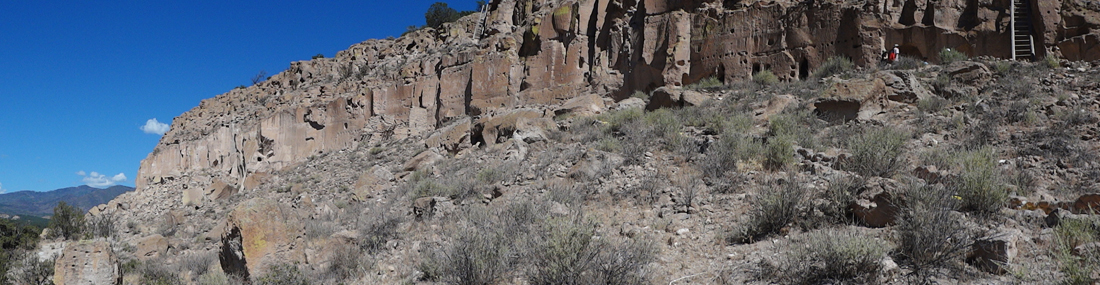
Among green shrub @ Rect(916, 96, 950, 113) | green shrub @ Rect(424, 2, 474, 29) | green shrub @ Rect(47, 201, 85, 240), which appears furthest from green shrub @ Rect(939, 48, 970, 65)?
green shrub @ Rect(424, 2, 474, 29)

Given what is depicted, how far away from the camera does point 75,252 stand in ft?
23.3

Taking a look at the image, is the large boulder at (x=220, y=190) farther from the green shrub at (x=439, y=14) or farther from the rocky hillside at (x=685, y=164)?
the green shrub at (x=439, y=14)

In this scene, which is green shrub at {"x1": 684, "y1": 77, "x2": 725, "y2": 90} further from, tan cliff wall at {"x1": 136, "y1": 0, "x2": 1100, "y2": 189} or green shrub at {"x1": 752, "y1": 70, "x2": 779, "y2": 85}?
green shrub at {"x1": 752, "y1": 70, "x2": 779, "y2": 85}

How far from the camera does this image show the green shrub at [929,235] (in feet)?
12.8

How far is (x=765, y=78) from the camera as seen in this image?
15.8 m

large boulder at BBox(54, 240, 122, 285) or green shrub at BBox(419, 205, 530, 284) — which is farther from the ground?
green shrub at BBox(419, 205, 530, 284)

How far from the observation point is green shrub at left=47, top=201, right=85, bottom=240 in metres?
15.2

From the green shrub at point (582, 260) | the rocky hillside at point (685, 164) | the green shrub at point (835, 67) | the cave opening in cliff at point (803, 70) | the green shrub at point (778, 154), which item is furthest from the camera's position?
the cave opening in cliff at point (803, 70)

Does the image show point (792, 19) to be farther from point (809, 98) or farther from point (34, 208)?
point (34, 208)

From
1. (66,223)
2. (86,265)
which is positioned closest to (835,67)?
(86,265)

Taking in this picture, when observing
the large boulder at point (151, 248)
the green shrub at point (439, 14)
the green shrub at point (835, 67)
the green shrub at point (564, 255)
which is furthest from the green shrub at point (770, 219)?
the green shrub at point (439, 14)

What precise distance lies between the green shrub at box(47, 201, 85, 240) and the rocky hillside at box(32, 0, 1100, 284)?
75.8 inches

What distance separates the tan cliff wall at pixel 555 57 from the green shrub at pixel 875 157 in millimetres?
8741

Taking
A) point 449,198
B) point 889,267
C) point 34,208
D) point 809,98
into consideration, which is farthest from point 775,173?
point 34,208
